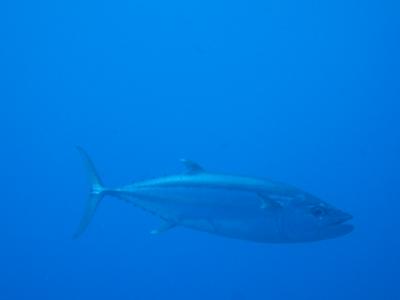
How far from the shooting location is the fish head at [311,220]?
371cm

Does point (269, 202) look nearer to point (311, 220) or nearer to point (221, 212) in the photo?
→ point (311, 220)

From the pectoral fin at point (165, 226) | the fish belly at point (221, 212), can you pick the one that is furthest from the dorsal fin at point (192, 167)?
the pectoral fin at point (165, 226)

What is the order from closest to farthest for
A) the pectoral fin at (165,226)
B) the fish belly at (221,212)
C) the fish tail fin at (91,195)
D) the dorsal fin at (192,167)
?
the fish belly at (221,212) → the dorsal fin at (192,167) → the pectoral fin at (165,226) → the fish tail fin at (91,195)

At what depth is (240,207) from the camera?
12.9 ft

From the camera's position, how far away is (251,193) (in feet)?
12.9

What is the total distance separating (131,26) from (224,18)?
11.1 feet

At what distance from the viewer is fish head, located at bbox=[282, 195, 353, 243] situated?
146 inches

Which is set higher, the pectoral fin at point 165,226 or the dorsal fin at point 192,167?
the dorsal fin at point 192,167

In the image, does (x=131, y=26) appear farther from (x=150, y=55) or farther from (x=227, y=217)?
(x=227, y=217)

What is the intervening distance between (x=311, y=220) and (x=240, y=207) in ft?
1.83

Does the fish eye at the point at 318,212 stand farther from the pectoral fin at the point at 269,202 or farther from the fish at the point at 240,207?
the pectoral fin at the point at 269,202

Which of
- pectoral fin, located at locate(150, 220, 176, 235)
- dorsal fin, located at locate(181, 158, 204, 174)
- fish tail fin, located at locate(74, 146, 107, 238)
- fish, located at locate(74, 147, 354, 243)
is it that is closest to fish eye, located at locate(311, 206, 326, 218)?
fish, located at locate(74, 147, 354, 243)

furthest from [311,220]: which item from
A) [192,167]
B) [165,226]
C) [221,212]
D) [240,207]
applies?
[165,226]

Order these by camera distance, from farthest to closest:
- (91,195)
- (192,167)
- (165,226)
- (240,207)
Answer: (91,195)
(165,226)
(192,167)
(240,207)
